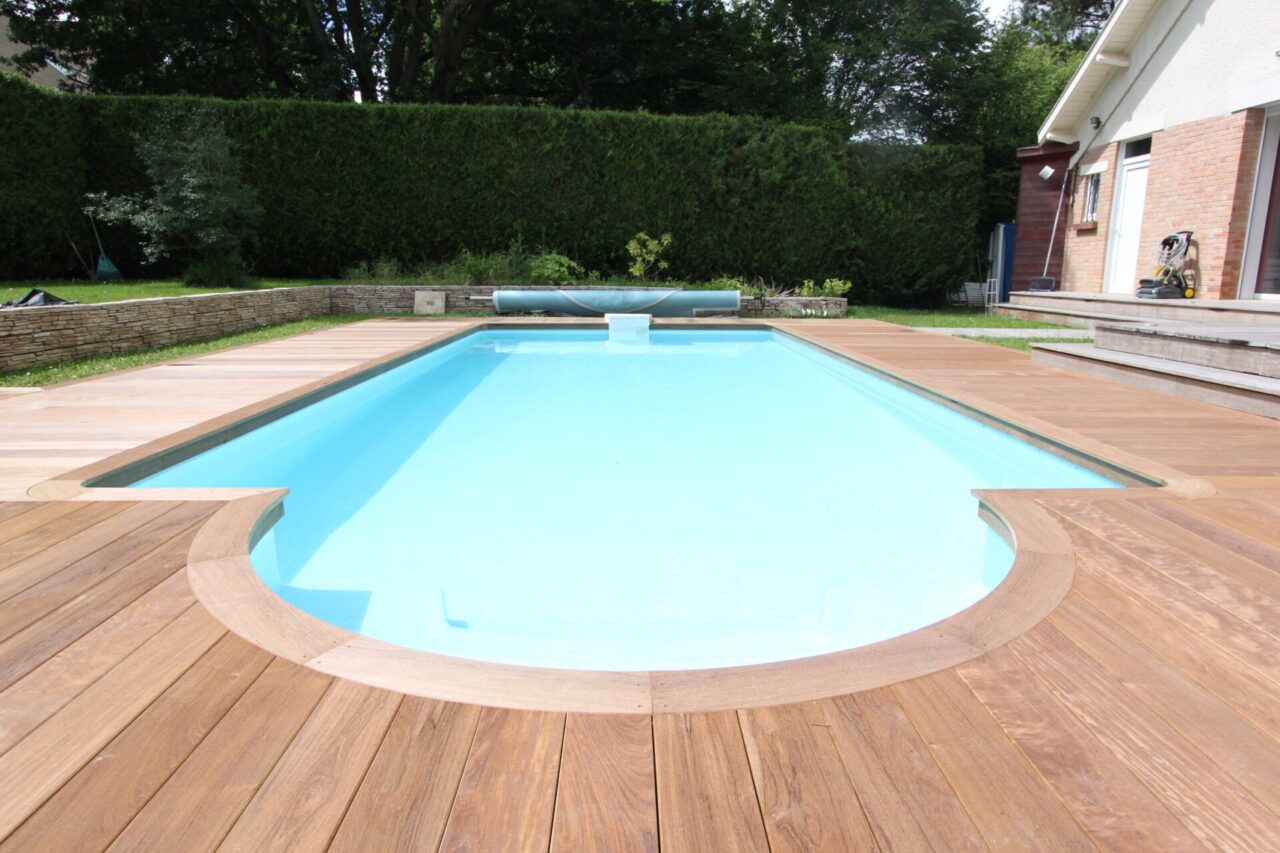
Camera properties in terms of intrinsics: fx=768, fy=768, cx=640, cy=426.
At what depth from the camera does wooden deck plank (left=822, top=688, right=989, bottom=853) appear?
1238 mm

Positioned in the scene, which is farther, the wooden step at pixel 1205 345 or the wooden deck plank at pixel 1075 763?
the wooden step at pixel 1205 345

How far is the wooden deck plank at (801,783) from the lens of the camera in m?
1.24

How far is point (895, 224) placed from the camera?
506 inches

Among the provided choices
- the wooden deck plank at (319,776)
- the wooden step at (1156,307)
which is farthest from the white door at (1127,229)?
the wooden deck plank at (319,776)

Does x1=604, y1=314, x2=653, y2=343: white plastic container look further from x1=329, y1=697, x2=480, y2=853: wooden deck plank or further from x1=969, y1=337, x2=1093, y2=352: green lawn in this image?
x1=329, y1=697, x2=480, y2=853: wooden deck plank

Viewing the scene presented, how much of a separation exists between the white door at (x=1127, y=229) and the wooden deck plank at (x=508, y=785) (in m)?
11.3

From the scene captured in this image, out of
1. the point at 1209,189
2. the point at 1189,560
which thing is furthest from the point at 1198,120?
the point at 1189,560

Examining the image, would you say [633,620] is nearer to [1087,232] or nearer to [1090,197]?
[1087,232]

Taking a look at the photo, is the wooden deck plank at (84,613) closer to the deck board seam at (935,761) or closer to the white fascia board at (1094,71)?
the deck board seam at (935,761)

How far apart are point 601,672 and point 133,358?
20.8ft

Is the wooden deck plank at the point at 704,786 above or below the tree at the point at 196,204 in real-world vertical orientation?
below

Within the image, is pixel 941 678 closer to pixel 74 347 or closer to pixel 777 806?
pixel 777 806

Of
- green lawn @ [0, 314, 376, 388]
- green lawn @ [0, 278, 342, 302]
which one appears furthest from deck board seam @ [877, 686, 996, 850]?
green lawn @ [0, 278, 342, 302]

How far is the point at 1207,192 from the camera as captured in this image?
9.20 m
